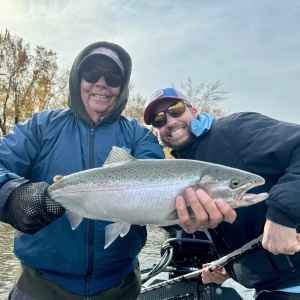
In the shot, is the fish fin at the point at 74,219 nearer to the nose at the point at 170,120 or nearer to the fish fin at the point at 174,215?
the fish fin at the point at 174,215

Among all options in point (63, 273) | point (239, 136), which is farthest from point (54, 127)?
point (239, 136)

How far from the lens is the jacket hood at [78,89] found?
9.78 feet

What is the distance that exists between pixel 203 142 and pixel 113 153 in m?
0.90

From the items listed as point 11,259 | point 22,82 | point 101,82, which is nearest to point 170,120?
point 101,82

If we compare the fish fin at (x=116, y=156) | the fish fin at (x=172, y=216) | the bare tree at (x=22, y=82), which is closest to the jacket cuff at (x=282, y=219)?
the fish fin at (x=172, y=216)

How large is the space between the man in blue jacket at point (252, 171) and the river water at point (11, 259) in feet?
3.77

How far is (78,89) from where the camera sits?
3.19 metres

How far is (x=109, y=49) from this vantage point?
3305 millimetres

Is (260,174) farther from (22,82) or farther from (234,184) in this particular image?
(22,82)

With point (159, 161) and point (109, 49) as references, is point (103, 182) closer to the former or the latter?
point (159, 161)

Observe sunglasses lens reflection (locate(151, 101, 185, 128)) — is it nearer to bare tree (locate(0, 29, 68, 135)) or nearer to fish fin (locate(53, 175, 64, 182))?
fish fin (locate(53, 175, 64, 182))

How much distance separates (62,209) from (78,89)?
49.3 inches

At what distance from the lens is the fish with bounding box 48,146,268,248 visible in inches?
96.4

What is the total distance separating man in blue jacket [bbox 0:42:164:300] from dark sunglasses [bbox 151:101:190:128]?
229 mm
